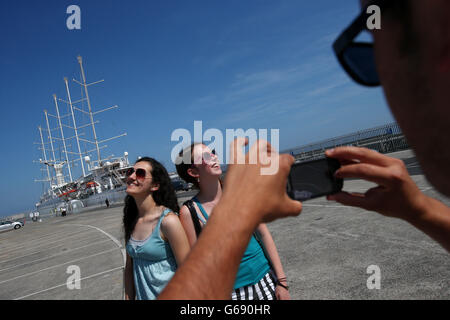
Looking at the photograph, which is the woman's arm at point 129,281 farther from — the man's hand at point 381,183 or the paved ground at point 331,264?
the man's hand at point 381,183

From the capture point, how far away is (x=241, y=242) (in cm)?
82

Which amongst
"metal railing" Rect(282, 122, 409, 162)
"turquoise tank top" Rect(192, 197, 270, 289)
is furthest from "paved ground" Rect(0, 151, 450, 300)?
"metal railing" Rect(282, 122, 409, 162)

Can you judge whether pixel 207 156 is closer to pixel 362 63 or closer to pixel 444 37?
pixel 362 63

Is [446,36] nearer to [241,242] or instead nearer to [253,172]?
[253,172]

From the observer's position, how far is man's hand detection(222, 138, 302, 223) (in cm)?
87

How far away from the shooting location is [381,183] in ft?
3.59

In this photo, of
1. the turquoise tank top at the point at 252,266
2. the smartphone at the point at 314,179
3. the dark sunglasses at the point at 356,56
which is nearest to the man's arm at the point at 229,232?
the smartphone at the point at 314,179

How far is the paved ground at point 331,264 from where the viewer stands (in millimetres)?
3363

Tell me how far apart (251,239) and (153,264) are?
0.92m

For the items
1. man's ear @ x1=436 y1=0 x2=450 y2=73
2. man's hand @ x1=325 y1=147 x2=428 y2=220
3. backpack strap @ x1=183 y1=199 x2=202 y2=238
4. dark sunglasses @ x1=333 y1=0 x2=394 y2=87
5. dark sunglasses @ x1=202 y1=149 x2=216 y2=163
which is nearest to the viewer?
man's ear @ x1=436 y1=0 x2=450 y2=73

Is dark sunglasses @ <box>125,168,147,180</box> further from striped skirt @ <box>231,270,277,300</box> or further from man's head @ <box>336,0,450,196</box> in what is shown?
man's head @ <box>336,0,450,196</box>

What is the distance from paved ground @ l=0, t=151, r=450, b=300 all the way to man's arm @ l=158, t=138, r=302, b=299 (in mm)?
2999

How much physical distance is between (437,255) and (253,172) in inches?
161
